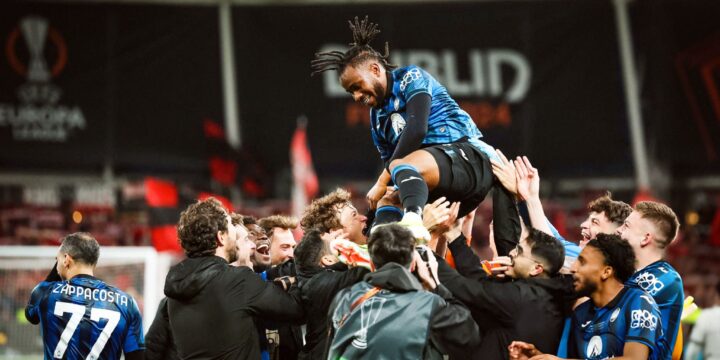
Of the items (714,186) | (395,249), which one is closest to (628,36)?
(714,186)

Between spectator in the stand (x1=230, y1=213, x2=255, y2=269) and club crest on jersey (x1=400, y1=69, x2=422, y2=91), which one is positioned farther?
spectator in the stand (x1=230, y1=213, x2=255, y2=269)

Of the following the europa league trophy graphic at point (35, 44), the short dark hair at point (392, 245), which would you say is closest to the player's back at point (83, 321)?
the short dark hair at point (392, 245)

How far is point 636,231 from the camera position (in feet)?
17.6

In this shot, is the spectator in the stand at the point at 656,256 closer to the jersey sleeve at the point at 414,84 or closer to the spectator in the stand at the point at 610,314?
the spectator in the stand at the point at 610,314

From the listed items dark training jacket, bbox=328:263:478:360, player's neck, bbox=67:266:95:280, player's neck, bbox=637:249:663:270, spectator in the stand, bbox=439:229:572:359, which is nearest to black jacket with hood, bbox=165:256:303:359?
dark training jacket, bbox=328:263:478:360

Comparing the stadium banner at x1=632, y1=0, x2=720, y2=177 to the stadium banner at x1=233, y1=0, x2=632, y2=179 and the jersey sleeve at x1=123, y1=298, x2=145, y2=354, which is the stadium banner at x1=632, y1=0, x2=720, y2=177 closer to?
the stadium banner at x1=233, y1=0, x2=632, y2=179

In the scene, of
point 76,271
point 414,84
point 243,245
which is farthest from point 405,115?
point 76,271

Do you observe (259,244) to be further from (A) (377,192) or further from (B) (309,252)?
(A) (377,192)

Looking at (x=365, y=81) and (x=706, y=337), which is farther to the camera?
(x=706, y=337)

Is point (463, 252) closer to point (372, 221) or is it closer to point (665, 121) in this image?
point (372, 221)

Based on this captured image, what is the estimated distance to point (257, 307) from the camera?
5.01 m

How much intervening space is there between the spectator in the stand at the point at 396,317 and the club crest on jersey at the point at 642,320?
887mm

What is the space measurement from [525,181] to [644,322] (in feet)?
3.51

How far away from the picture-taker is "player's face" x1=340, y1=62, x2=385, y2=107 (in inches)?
196
